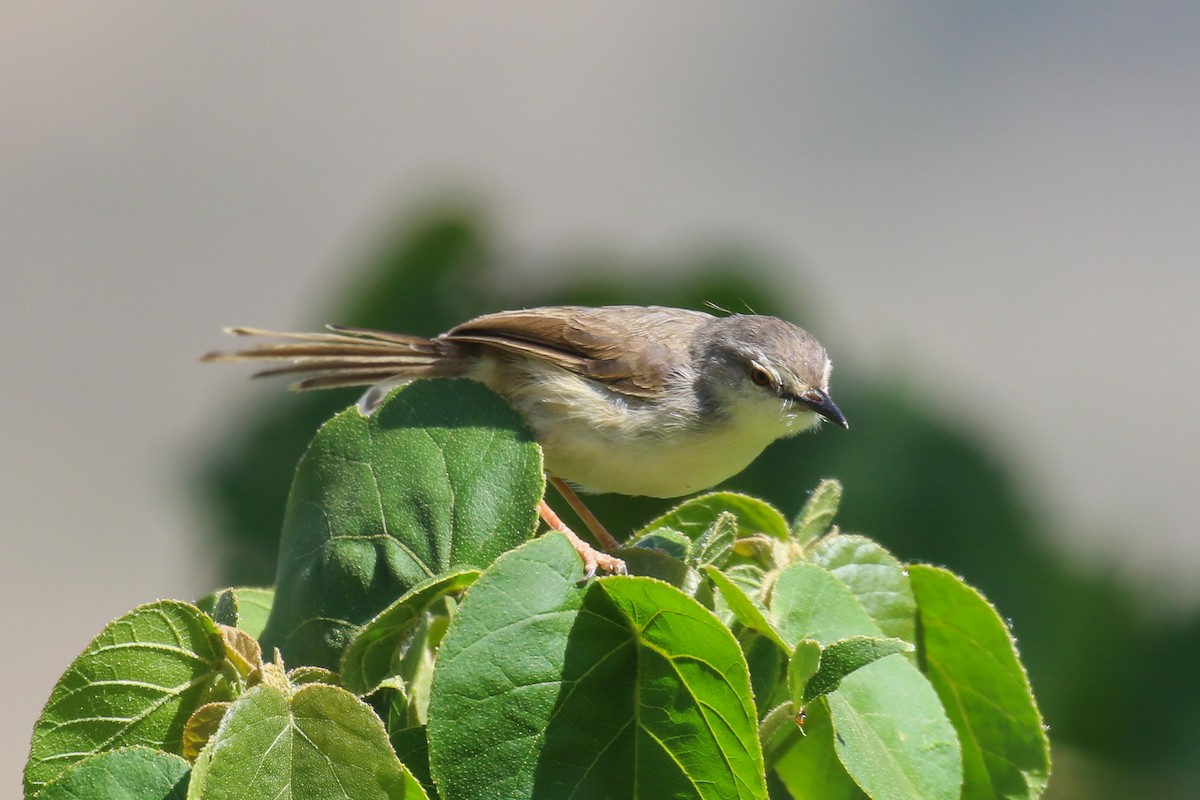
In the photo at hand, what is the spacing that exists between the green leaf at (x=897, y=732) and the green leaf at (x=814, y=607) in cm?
8

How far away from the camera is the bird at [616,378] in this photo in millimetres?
3016

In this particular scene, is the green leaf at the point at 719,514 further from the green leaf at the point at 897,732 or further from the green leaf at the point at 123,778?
the green leaf at the point at 123,778

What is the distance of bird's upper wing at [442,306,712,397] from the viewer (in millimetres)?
3084

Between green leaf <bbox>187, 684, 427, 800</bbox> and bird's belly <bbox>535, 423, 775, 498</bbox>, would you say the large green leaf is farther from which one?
bird's belly <bbox>535, 423, 775, 498</bbox>

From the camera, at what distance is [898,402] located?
564cm

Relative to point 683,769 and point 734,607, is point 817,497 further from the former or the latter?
point 683,769

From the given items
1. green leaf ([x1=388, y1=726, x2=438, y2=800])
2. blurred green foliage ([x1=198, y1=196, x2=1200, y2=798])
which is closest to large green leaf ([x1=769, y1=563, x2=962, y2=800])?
green leaf ([x1=388, y1=726, x2=438, y2=800])

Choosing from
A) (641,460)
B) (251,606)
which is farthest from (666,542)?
(641,460)

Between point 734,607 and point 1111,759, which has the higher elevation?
point 734,607

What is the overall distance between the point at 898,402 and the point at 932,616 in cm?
379

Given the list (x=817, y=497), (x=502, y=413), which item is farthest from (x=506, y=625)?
(x=817, y=497)

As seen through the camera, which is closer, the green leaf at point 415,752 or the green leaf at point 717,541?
the green leaf at point 415,752

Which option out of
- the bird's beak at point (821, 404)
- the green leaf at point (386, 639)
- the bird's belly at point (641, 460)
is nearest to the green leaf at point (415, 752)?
the green leaf at point (386, 639)

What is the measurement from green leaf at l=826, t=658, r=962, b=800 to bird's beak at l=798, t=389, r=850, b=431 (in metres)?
1.38
